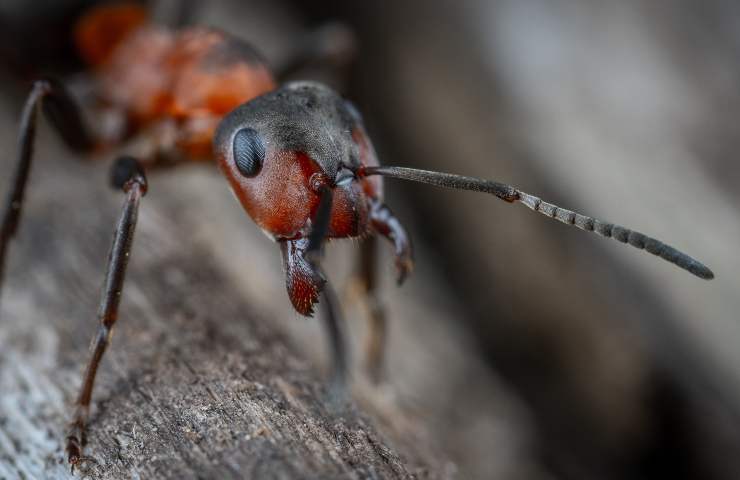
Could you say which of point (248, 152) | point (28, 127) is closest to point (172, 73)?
point (28, 127)

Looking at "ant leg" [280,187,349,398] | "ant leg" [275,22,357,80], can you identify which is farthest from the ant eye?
"ant leg" [275,22,357,80]

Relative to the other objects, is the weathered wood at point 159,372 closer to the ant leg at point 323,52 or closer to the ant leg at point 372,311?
the ant leg at point 372,311

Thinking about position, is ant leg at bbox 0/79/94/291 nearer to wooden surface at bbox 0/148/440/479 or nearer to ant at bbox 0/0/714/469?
ant at bbox 0/0/714/469

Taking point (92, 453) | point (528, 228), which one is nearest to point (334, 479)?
point (92, 453)

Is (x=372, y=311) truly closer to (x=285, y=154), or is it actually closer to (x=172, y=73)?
(x=285, y=154)

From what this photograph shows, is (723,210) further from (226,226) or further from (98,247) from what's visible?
(98,247)

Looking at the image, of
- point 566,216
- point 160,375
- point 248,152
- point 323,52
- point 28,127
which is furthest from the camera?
point 323,52
